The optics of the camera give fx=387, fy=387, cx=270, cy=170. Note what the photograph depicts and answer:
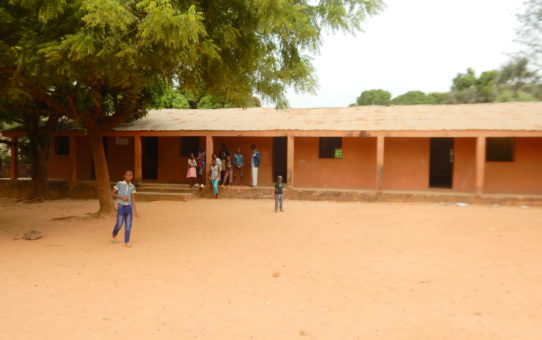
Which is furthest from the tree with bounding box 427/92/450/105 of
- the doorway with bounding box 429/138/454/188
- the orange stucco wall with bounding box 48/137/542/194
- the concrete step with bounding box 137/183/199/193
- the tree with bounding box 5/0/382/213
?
the tree with bounding box 5/0/382/213

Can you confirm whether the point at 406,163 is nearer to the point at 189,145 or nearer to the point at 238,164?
the point at 238,164

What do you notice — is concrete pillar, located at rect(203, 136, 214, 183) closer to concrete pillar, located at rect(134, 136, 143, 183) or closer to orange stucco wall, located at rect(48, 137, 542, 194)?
orange stucco wall, located at rect(48, 137, 542, 194)

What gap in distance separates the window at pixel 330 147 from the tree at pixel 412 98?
19.4 metres

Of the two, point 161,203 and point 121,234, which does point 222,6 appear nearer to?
point 121,234

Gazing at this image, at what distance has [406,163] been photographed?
46.9 ft

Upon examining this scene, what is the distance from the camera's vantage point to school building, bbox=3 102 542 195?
509 inches

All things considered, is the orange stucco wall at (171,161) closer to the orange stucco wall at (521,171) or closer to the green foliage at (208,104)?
the green foliage at (208,104)

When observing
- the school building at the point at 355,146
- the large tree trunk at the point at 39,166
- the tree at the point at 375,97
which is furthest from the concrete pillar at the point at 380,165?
the tree at the point at 375,97

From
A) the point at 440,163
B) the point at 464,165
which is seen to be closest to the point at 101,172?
the point at 464,165

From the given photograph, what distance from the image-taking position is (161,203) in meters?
13.0

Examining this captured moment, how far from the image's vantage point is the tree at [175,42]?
5.90 meters

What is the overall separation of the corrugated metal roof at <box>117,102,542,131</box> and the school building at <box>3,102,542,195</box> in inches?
1.3

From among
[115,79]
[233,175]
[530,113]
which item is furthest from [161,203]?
[530,113]

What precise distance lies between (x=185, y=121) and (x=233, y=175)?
118 inches
